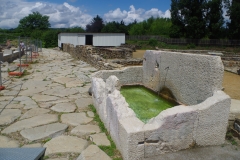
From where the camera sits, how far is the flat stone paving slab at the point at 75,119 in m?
3.97

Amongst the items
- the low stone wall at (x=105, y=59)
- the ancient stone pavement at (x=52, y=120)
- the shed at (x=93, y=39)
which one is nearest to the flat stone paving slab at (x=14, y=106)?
the ancient stone pavement at (x=52, y=120)

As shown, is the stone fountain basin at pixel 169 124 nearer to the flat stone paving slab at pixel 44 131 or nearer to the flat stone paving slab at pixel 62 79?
the flat stone paving slab at pixel 44 131

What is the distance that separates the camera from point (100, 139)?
3.31 m

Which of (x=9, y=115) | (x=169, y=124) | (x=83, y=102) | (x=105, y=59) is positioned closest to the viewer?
(x=169, y=124)

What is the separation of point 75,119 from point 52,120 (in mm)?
403

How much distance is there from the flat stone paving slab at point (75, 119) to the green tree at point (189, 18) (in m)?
34.4

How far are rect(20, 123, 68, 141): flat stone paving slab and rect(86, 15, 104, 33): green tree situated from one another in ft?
190

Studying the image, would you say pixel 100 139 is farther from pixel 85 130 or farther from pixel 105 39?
pixel 105 39

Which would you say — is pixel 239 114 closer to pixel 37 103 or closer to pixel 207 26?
pixel 37 103

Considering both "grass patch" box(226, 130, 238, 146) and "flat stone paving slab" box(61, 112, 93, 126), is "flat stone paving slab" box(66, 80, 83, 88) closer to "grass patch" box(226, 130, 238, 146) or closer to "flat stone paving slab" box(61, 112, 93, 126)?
"flat stone paving slab" box(61, 112, 93, 126)

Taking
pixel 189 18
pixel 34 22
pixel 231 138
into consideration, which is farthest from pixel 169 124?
pixel 34 22

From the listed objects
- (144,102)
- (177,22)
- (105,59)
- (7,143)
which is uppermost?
(177,22)

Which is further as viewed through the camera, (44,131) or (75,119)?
(75,119)

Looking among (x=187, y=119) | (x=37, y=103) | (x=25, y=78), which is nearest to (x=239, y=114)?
(x=187, y=119)
